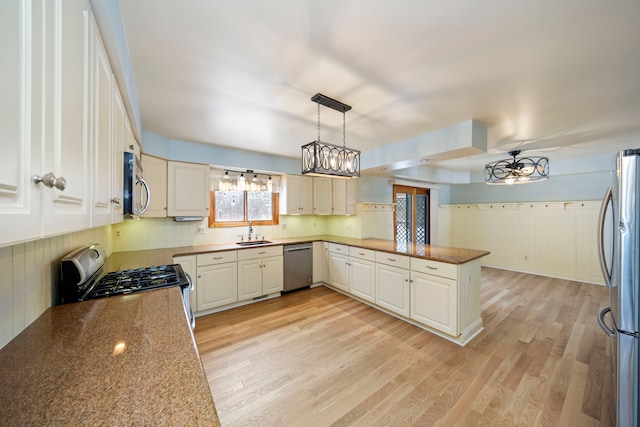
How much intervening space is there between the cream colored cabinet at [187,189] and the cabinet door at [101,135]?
2091mm

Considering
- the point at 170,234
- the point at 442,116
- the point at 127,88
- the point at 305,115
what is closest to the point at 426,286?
the point at 442,116

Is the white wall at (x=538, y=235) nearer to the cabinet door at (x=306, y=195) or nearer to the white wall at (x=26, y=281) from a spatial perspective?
the cabinet door at (x=306, y=195)

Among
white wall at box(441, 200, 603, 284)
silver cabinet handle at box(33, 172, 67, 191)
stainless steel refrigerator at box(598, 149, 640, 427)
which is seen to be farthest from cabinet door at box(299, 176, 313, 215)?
white wall at box(441, 200, 603, 284)

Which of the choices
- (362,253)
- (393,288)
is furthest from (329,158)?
(393,288)

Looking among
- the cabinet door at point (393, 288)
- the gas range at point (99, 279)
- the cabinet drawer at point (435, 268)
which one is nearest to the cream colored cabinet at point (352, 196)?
the cabinet door at point (393, 288)

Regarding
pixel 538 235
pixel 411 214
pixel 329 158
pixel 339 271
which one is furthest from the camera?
pixel 411 214

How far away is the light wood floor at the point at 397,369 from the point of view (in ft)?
5.53

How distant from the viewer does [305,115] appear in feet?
8.10

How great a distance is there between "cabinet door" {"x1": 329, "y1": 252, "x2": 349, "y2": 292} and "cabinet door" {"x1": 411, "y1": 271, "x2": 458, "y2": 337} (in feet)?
3.93

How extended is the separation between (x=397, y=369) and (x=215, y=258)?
2.55 meters

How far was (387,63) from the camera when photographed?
5.41ft

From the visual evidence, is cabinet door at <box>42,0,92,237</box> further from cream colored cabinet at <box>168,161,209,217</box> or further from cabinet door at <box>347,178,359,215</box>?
cabinet door at <box>347,178,359,215</box>

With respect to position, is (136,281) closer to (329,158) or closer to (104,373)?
(104,373)

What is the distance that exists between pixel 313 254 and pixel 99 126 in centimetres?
352
